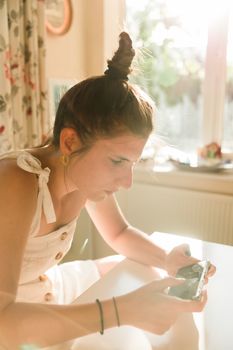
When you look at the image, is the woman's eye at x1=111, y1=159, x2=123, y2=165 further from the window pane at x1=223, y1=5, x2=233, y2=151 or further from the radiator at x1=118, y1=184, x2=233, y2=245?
the window pane at x1=223, y1=5, x2=233, y2=151

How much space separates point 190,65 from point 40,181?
5.35 feet

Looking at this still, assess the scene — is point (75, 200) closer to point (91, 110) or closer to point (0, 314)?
point (91, 110)

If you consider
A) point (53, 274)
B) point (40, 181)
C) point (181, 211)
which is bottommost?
point (181, 211)

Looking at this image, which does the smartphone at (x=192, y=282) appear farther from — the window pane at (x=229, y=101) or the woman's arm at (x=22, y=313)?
the window pane at (x=229, y=101)

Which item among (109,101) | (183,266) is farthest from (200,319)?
(109,101)

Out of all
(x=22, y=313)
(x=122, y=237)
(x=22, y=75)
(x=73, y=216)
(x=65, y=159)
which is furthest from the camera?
(x=22, y=75)

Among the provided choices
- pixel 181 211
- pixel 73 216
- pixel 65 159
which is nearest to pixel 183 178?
pixel 181 211

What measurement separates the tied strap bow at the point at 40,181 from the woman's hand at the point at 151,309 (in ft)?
0.96

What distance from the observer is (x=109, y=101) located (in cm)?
81

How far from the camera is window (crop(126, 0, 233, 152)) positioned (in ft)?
6.82

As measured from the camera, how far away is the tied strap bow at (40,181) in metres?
0.86

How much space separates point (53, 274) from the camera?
1120 mm

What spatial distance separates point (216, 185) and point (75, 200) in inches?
41.9

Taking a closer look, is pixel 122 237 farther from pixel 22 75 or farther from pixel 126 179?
pixel 22 75
